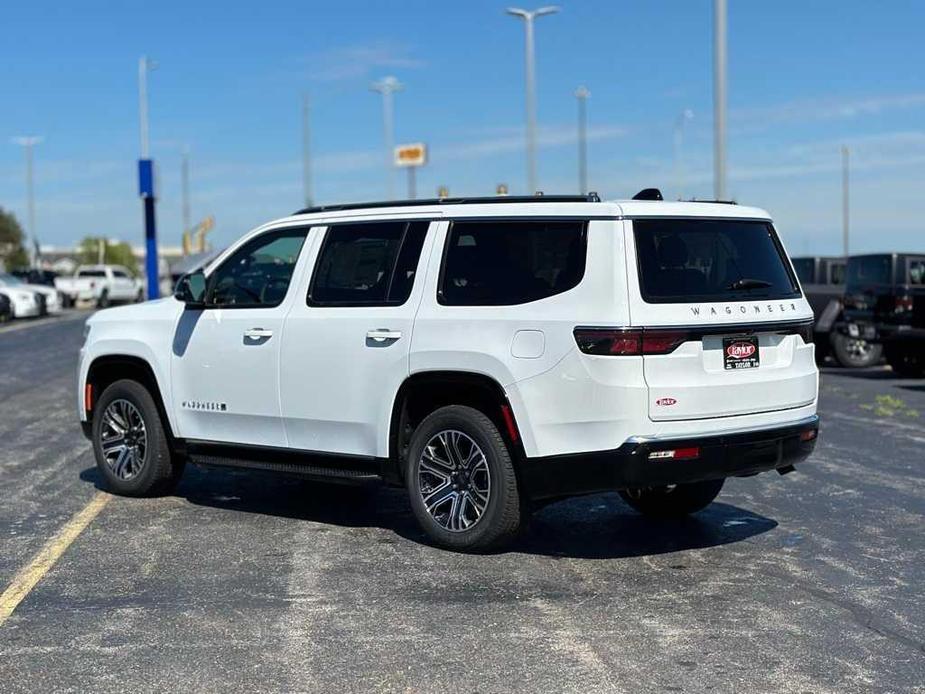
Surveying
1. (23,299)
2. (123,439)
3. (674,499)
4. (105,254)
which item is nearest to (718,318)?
(674,499)

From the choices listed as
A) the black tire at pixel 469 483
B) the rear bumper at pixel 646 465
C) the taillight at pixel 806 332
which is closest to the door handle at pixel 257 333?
the black tire at pixel 469 483

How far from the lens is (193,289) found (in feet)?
26.5

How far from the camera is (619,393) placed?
6156 mm

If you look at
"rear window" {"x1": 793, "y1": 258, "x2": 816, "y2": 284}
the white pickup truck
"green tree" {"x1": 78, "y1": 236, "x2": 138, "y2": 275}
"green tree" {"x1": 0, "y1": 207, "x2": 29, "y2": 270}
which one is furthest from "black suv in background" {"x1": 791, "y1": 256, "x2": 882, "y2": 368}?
"green tree" {"x1": 78, "y1": 236, "x2": 138, "y2": 275}

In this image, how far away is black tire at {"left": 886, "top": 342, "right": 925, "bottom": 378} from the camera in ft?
62.4

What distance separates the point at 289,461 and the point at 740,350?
2.81 meters

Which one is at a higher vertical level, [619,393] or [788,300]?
[788,300]

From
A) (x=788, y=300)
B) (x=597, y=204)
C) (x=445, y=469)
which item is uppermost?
(x=597, y=204)

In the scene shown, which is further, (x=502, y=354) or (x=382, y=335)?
(x=382, y=335)

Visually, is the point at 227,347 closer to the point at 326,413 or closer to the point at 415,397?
the point at 326,413

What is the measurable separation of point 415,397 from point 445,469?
45 cm

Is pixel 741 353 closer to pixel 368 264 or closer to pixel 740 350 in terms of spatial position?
pixel 740 350

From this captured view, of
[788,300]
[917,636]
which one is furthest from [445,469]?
[917,636]

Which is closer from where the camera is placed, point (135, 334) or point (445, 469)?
point (445, 469)
